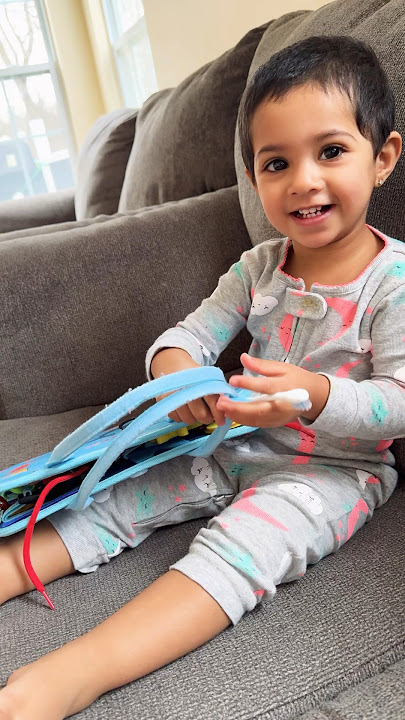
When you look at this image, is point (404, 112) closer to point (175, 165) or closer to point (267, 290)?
point (267, 290)

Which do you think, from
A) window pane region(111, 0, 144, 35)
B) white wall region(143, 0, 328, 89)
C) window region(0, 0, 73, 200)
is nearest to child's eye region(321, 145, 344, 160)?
white wall region(143, 0, 328, 89)

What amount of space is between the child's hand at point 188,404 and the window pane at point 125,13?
9.97ft

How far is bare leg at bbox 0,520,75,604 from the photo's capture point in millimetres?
738

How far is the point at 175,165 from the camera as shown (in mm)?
1575

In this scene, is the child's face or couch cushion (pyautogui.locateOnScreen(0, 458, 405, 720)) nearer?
couch cushion (pyautogui.locateOnScreen(0, 458, 405, 720))

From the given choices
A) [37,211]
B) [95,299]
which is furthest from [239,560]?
[37,211]

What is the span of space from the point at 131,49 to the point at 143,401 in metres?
3.54

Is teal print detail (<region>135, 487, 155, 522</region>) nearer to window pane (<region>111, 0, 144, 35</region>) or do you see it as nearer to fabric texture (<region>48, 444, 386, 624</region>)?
fabric texture (<region>48, 444, 386, 624</region>)

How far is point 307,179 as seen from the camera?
2.36 ft

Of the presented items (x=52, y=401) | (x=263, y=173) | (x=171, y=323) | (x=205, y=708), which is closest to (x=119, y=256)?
(x=171, y=323)

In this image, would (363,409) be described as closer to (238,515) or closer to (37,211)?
(238,515)

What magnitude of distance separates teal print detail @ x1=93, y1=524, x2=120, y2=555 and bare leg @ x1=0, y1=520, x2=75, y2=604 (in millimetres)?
46

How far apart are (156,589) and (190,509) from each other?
200 millimetres

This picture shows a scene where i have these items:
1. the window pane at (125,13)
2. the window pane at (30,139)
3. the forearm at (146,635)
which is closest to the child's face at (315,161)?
the forearm at (146,635)
